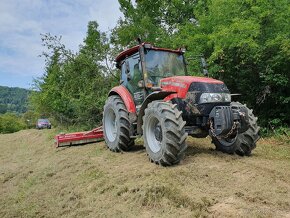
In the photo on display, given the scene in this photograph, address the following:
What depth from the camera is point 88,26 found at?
917 inches

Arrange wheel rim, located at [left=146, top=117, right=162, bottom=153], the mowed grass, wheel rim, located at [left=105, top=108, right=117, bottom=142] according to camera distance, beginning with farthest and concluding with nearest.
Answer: wheel rim, located at [left=105, top=108, right=117, bottom=142] < wheel rim, located at [left=146, top=117, right=162, bottom=153] < the mowed grass

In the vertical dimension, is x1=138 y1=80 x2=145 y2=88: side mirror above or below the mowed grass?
above

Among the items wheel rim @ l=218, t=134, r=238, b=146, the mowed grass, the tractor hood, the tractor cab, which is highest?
the tractor cab

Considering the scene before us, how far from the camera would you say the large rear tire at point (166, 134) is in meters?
5.98

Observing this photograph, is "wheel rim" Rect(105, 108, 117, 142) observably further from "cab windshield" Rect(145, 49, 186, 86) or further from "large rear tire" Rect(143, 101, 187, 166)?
"large rear tire" Rect(143, 101, 187, 166)

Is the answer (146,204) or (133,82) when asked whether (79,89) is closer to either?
(133,82)

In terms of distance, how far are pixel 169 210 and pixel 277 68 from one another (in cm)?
866

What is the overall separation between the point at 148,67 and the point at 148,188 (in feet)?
11.3

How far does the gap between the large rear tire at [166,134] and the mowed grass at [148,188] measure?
18 cm

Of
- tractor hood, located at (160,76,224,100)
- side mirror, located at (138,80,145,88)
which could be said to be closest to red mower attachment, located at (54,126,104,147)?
side mirror, located at (138,80,145,88)

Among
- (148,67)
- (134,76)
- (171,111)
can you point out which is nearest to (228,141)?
(171,111)

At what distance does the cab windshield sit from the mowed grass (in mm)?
1783

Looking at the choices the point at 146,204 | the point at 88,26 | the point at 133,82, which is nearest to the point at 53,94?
the point at 88,26

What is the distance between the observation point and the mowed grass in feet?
14.5
